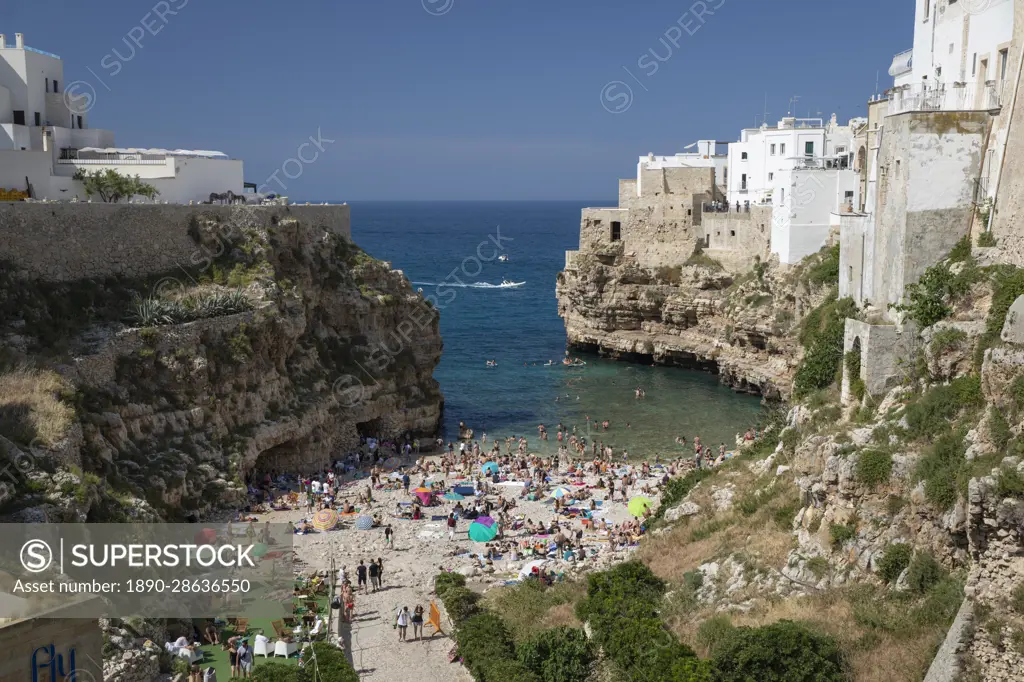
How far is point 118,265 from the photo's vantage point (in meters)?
30.6

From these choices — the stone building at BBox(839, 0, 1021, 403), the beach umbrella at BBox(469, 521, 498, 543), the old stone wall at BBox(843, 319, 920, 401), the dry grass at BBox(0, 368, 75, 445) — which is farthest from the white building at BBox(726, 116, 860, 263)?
the dry grass at BBox(0, 368, 75, 445)

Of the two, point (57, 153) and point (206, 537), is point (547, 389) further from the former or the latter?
point (206, 537)

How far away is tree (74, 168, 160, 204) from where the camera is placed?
111 feet

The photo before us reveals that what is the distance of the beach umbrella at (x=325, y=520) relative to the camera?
86.2ft

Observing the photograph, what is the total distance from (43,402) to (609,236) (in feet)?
119

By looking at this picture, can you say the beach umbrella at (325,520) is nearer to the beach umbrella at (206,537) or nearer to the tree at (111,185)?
the beach umbrella at (206,537)

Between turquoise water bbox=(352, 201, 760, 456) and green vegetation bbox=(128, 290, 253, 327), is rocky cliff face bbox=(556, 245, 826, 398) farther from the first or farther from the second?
green vegetation bbox=(128, 290, 253, 327)

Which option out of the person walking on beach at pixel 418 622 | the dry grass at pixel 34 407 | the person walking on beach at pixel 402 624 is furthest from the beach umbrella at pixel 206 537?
the person walking on beach at pixel 418 622

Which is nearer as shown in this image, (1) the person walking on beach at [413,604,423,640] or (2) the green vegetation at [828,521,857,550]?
(2) the green vegetation at [828,521,857,550]

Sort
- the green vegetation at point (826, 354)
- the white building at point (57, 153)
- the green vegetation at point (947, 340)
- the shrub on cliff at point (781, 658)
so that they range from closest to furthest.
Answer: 1. the shrub on cliff at point (781, 658)
2. the green vegetation at point (947, 340)
3. the green vegetation at point (826, 354)
4. the white building at point (57, 153)

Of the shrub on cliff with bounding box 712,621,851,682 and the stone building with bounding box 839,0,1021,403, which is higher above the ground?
the stone building with bounding box 839,0,1021,403

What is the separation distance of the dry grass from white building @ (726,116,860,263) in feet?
75.3

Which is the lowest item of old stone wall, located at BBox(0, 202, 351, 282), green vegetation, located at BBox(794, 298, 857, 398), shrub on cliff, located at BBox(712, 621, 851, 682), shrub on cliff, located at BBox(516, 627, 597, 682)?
shrub on cliff, located at BBox(516, 627, 597, 682)

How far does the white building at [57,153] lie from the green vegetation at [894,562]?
28320 millimetres
